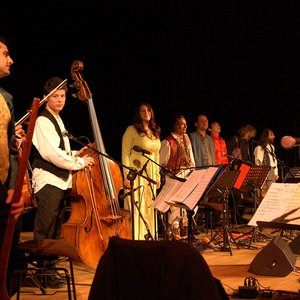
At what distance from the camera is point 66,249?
10.8 ft

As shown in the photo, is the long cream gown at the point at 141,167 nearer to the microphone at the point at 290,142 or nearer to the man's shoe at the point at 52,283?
the man's shoe at the point at 52,283

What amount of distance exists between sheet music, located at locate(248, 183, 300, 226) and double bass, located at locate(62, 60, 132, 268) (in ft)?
5.21

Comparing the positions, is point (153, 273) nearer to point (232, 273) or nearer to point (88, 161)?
point (88, 161)

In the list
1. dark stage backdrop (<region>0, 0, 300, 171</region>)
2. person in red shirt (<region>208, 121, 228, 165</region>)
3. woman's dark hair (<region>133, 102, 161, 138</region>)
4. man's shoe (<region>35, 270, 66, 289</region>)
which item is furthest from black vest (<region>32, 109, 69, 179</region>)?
person in red shirt (<region>208, 121, 228, 165</region>)

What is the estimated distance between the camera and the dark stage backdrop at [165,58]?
7.94m

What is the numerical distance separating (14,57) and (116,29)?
2.25 m

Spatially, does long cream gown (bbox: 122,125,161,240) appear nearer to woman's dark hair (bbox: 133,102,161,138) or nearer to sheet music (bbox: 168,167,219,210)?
woman's dark hair (bbox: 133,102,161,138)

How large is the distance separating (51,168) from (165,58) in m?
6.26

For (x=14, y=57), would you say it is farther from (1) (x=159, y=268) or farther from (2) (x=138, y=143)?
(1) (x=159, y=268)

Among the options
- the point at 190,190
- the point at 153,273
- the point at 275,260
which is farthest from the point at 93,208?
the point at 153,273

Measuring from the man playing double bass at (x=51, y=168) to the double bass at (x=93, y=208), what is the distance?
0.63 ft

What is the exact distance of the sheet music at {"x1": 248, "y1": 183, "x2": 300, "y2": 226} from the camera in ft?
11.0

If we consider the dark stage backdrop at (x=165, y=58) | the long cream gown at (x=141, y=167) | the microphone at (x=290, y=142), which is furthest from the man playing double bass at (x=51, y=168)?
the dark stage backdrop at (x=165, y=58)

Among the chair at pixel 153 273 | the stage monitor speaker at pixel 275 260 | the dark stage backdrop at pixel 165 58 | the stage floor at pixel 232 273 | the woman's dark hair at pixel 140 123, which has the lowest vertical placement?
the stage floor at pixel 232 273
